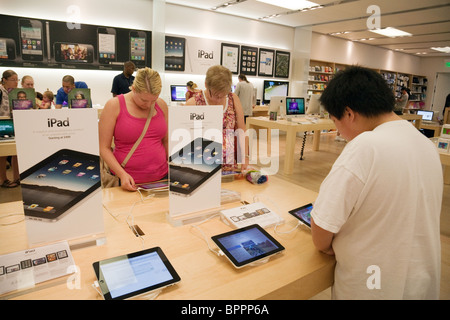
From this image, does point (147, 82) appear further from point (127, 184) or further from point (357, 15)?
point (357, 15)

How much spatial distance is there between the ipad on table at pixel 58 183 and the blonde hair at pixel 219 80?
1.06 meters

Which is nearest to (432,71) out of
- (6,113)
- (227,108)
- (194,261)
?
(227,108)

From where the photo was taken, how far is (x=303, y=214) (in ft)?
4.35

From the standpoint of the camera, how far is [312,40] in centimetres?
943

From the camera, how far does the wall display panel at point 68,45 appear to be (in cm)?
526

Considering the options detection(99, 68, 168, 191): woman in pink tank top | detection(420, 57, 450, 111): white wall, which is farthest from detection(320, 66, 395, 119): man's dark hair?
detection(420, 57, 450, 111): white wall

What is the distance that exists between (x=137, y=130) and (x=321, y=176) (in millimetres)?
3942

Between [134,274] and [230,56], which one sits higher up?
[230,56]

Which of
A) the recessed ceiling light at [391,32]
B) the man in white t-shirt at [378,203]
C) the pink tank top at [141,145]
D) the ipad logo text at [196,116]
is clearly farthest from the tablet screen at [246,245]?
the recessed ceiling light at [391,32]

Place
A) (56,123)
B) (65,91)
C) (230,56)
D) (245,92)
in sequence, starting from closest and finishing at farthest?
1. (56,123)
2. (65,91)
3. (245,92)
4. (230,56)

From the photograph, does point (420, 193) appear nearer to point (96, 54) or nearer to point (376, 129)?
point (376, 129)

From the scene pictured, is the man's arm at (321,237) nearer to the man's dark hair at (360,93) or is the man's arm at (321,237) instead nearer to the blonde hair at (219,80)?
the man's dark hair at (360,93)

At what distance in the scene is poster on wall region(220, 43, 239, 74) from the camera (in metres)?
7.72

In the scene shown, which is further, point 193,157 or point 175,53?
point 175,53
